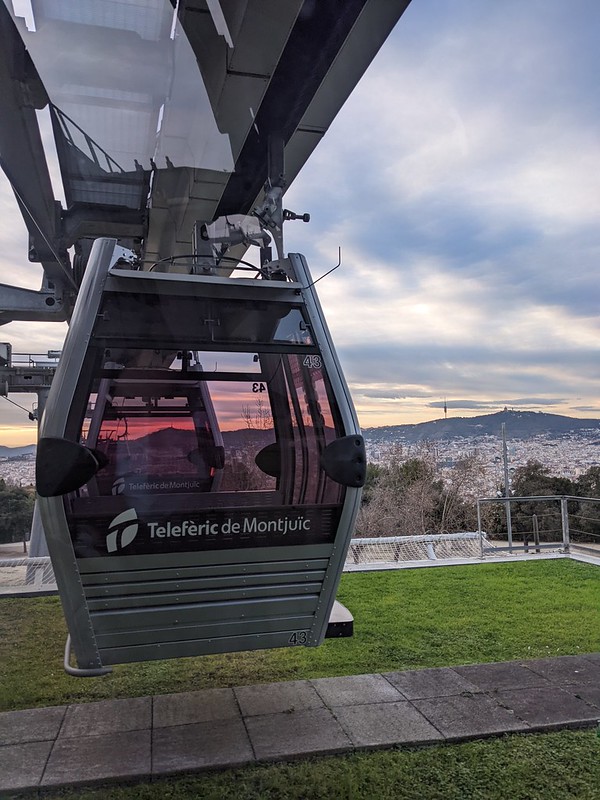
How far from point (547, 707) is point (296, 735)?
43.1 inches

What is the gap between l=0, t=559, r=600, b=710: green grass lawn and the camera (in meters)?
3.16

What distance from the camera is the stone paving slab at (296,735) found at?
8.05ft

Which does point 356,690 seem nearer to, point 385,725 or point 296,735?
point 385,725

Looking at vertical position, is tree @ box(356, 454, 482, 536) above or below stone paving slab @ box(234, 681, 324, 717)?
above

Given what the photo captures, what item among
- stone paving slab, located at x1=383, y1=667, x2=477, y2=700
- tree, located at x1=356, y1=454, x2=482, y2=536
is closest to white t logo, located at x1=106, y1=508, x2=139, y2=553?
stone paving slab, located at x1=383, y1=667, x2=477, y2=700

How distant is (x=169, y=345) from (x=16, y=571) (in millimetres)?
2565

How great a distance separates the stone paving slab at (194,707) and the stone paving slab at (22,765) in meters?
0.46

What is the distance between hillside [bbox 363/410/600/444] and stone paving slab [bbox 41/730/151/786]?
154 centimetres

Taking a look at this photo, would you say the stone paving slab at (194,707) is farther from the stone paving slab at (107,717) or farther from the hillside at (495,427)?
the hillside at (495,427)

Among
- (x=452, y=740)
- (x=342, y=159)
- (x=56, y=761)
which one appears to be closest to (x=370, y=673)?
(x=452, y=740)

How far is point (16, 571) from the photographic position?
3943 millimetres

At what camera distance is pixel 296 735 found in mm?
2594

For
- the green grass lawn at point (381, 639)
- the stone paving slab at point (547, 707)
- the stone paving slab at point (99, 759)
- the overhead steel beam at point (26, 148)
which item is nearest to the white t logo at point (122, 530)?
the stone paving slab at point (99, 759)

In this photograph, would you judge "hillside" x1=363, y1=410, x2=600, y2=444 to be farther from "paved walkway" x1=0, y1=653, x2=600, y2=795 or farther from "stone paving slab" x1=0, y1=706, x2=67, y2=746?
"stone paving slab" x1=0, y1=706, x2=67, y2=746
